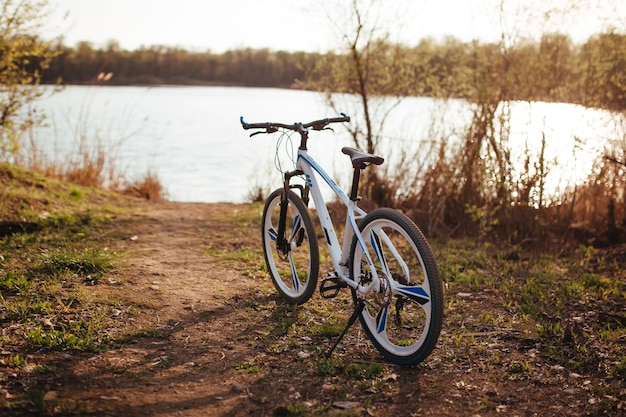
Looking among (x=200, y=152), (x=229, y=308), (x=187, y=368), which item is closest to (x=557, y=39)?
(x=229, y=308)

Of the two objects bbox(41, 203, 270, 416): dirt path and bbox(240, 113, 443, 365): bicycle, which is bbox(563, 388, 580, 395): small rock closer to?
bbox(240, 113, 443, 365): bicycle

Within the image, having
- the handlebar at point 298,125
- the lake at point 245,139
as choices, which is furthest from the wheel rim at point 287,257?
the lake at point 245,139

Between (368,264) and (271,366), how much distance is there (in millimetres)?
800

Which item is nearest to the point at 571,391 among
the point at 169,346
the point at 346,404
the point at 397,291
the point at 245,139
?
the point at 397,291

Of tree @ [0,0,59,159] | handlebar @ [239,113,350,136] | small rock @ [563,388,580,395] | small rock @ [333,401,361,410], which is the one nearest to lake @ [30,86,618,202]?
tree @ [0,0,59,159]

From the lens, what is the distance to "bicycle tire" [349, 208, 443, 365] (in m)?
A: 3.02

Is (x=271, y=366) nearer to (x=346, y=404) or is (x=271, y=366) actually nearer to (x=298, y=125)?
(x=346, y=404)

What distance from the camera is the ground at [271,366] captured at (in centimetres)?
289

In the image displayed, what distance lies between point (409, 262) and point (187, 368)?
299 centimetres

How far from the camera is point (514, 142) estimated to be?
6.77m

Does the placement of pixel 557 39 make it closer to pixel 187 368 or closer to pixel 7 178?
pixel 187 368

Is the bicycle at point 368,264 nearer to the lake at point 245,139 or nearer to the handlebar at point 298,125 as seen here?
the handlebar at point 298,125

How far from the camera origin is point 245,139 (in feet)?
55.8

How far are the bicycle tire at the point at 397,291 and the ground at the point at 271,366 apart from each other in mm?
142
